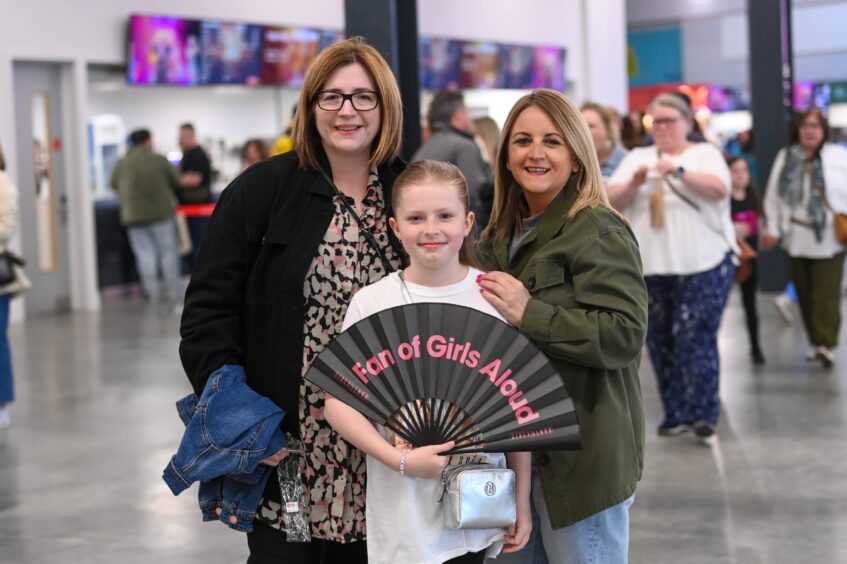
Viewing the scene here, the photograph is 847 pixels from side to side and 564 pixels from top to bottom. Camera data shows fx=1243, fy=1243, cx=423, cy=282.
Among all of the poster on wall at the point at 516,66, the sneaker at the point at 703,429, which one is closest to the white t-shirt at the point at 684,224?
the sneaker at the point at 703,429

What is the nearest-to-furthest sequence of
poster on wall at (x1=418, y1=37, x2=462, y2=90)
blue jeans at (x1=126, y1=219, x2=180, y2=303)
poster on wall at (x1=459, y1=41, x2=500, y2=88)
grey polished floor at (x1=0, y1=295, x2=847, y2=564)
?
grey polished floor at (x1=0, y1=295, x2=847, y2=564)
blue jeans at (x1=126, y1=219, x2=180, y2=303)
poster on wall at (x1=418, y1=37, x2=462, y2=90)
poster on wall at (x1=459, y1=41, x2=500, y2=88)

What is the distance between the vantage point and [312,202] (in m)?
2.63

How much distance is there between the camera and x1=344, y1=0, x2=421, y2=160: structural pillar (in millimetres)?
5344

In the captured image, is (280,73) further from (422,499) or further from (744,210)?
(422,499)

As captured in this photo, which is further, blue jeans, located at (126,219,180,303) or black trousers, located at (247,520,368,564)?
blue jeans, located at (126,219,180,303)

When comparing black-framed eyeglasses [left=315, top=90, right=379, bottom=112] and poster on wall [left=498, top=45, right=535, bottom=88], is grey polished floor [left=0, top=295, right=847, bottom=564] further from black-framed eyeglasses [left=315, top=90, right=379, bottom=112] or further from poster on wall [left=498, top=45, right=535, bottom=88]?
poster on wall [left=498, top=45, right=535, bottom=88]

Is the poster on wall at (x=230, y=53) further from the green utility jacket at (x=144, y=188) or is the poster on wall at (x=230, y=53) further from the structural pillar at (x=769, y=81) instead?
the structural pillar at (x=769, y=81)

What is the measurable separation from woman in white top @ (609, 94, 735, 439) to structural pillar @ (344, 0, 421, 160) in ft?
3.55

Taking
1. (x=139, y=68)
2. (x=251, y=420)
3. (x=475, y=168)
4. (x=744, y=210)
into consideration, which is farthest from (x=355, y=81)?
(x=139, y=68)

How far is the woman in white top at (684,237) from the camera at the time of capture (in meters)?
5.99

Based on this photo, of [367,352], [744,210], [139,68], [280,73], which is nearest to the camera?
[367,352]

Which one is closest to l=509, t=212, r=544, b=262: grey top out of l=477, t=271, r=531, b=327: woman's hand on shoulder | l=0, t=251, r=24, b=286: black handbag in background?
l=477, t=271, r=531, b=327: woman's hand on shoulder

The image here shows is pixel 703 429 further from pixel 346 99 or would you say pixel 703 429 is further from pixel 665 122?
pixel 346 99

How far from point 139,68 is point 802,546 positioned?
10561mm
